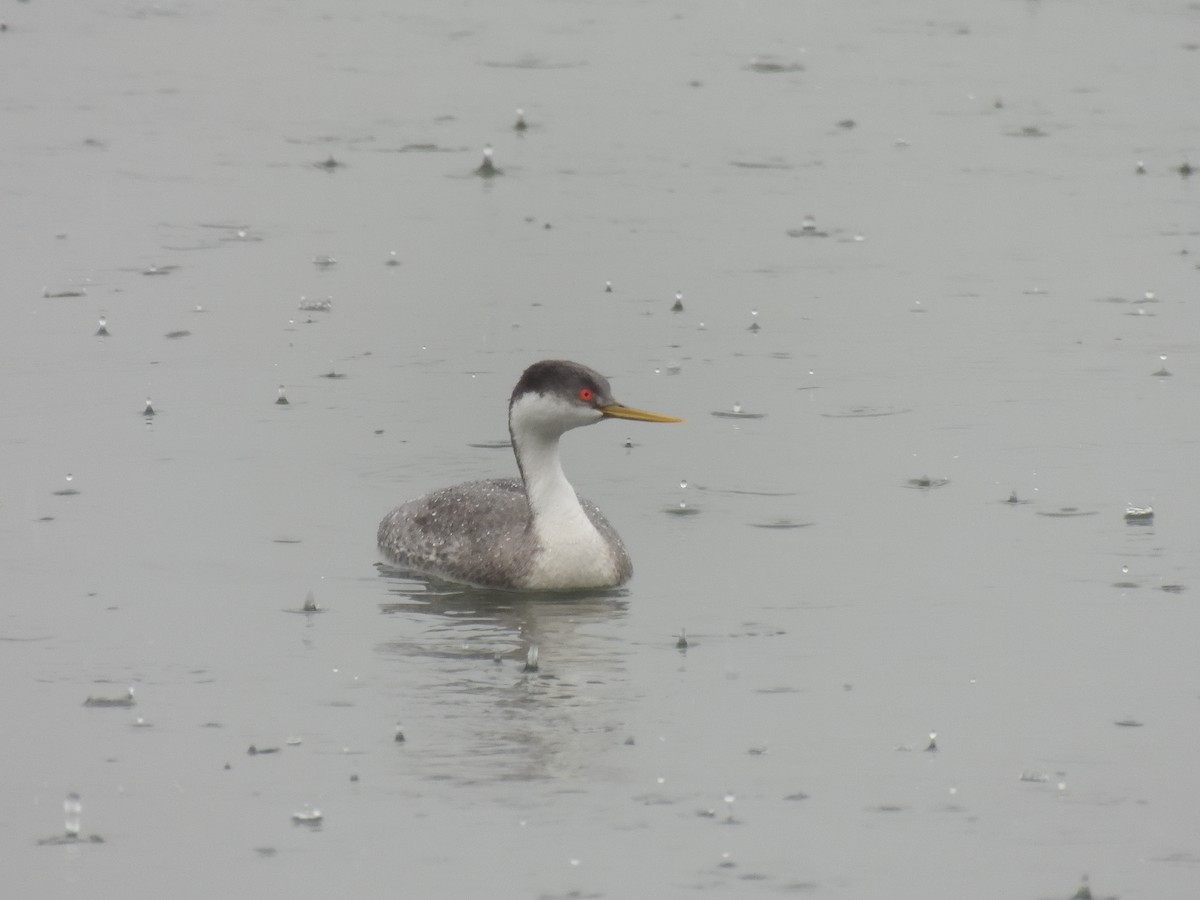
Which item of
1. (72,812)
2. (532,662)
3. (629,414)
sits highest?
(629,414)

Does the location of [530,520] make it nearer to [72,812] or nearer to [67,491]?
[67,491]

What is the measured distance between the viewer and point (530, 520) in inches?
582

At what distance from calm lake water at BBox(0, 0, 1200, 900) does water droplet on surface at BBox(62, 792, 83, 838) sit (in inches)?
2.2

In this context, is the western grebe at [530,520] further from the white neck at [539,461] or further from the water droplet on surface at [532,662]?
the water droplet on surface at [532,662]

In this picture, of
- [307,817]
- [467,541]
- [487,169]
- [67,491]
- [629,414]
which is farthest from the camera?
[487,169]

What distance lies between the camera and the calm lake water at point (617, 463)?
10.4 m

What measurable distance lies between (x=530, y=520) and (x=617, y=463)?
2.42m

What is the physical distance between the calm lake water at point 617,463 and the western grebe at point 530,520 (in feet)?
0.61

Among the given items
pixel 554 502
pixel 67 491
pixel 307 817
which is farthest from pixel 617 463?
pixel 307 817

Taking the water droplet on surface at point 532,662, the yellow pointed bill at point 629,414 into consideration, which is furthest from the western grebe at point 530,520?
the water droplet on surface at point 532,662

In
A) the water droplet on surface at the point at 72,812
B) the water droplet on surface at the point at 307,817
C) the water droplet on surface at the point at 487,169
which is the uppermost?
the water droplet on surface at the point at 487,169

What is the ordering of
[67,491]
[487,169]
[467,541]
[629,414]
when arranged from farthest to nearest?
[487,169] → [67,491] → [467,541] → [629,414]

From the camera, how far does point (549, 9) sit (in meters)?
36.1

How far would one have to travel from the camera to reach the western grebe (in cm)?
1452
